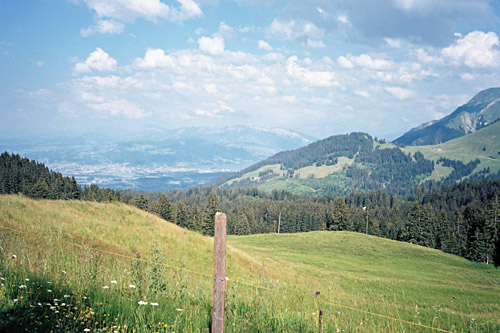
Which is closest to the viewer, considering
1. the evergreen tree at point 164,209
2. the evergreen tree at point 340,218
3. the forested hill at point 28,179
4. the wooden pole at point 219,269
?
the wooden pole at point 219,269

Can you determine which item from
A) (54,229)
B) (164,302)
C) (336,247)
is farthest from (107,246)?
(336,247)

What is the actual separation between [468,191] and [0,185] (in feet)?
555

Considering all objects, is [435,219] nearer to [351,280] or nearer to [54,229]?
[351,280]

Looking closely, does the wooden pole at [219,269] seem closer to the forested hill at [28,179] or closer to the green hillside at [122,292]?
the green hillside at [122,292]

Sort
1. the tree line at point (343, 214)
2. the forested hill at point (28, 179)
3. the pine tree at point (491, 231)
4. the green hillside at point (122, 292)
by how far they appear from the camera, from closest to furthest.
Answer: the green hillside at point (122, 292)
the pine tree at point (491, 231)
the tree line at point (343, 214)
the forested hill at point (28, 179)

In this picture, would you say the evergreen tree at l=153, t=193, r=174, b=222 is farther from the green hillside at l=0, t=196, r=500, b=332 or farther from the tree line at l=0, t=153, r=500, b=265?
the green hillside at l=0, t=196, r=500, b=332

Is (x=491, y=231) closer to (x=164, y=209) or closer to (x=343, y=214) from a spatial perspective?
(x=343, y=214)

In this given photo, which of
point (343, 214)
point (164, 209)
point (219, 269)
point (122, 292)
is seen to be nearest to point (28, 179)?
point (164, 209)

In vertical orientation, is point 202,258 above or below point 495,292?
above

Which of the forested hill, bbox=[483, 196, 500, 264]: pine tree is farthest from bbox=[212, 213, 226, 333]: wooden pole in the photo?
bbox=[483, 196, 500, 264]: pine tree

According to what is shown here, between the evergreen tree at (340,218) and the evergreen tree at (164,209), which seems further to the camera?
the evergreen tree at (340,218)

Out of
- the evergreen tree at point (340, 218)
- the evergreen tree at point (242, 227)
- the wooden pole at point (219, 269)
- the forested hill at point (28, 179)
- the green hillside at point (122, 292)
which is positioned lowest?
the evergreen tree at point (242, 227)

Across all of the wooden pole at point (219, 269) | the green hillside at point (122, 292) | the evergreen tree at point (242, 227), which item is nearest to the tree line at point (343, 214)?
the evergreen tree at point (242, 227)

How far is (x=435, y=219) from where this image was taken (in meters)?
98.4
